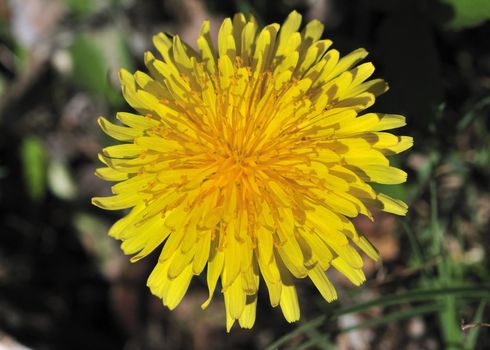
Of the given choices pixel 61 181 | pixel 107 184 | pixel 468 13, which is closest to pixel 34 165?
pixel 61 181

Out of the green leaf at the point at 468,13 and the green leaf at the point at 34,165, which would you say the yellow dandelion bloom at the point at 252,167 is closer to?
the green leaf at the point at 468,13

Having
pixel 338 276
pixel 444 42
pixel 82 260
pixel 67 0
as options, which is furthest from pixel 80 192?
pixel 444 42

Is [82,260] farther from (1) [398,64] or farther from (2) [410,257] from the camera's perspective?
(1) [398,64]

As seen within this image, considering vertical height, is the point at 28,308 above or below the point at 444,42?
below

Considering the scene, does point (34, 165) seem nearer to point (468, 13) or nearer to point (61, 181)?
point (61, 181)

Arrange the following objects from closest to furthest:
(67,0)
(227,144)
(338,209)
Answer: (338,209)
(227,144)
(67,0)

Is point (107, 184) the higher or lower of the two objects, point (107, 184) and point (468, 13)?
the lower
